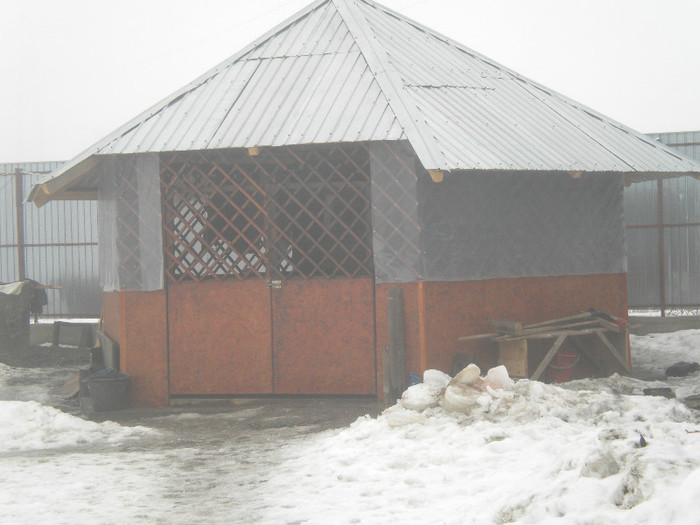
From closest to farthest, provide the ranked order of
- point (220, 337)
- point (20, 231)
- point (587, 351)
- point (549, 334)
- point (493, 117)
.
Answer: point (549, 334) → point (220, 337) → point (493, 117) → point (587, 351) → point (20, 231)

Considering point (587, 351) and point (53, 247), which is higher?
point (53, 247)

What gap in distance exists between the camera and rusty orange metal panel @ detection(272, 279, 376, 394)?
8.00 m

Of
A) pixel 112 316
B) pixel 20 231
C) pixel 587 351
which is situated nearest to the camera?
pixel 587 351

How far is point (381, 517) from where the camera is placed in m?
4.25

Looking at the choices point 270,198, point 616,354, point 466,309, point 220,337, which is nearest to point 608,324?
point 616,354

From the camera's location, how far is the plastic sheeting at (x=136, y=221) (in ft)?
27.5

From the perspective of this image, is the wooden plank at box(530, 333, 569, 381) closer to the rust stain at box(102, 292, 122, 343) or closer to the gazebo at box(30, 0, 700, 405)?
the gazebo at box(30, 0, 700, 405)

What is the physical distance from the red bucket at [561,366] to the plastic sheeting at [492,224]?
82 cm

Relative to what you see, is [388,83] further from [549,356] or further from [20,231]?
[20,231]

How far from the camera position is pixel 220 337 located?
8.36 meters

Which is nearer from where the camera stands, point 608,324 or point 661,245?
point 608,324

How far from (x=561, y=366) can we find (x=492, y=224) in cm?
155

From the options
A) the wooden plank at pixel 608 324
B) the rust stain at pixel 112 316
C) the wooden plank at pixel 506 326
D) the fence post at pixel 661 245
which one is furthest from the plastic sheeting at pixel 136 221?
the fence post at pixel 661 245

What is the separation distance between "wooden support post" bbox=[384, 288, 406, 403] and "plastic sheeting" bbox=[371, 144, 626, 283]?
223 millimetres
